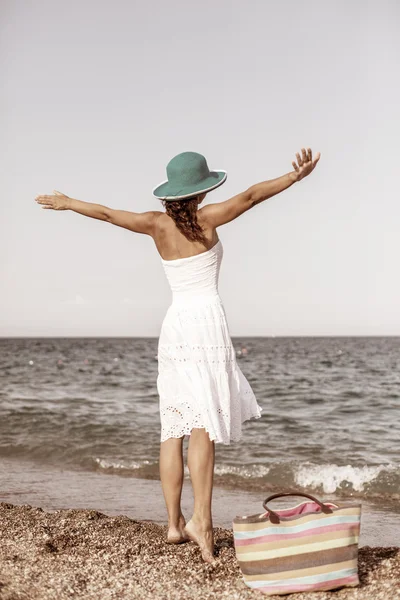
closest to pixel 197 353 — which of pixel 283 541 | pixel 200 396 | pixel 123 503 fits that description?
pixel 200 396

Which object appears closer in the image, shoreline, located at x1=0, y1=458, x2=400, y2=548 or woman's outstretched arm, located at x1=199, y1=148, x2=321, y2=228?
woman's outstretched arm, located at x1=199, y1=148, x2=321, y2=228

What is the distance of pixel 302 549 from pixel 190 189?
192 centimetres

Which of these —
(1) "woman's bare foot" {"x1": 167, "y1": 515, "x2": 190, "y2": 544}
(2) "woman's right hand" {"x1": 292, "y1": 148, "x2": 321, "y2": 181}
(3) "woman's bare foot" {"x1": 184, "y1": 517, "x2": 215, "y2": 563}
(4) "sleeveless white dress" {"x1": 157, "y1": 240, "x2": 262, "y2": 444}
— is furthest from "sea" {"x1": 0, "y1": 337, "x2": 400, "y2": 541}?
(2) "woman's right hand" {"x1": 292, "y1": 148, "x2": 321, "y2": 181}

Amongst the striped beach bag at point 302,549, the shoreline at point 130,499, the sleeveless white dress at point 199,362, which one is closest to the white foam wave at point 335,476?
the shoreline at point 130,499

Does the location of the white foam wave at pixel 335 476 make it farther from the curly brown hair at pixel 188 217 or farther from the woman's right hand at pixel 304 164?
the woman's right hand at pixel 304 164

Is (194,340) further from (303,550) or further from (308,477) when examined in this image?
(308,477)

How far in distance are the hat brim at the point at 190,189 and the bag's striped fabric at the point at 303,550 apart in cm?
170

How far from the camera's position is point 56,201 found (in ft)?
14.3

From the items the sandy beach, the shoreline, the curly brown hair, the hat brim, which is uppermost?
the hat brim

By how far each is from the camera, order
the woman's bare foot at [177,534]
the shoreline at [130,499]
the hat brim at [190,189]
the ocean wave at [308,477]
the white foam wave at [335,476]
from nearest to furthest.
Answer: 1. the hat brim at [190,189]
2. the woman's bare foot at [177,534]
3. the shoreline at [130,499]
4. the ocean wave at [308,477]
5. the white foam wave at [335,476]

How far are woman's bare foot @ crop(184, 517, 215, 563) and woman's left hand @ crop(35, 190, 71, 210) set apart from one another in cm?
195

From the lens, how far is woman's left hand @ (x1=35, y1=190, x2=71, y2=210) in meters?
4.34

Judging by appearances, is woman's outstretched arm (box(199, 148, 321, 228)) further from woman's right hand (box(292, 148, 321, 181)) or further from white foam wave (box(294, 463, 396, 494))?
white foam wave (box(294, 463, 396, 494))

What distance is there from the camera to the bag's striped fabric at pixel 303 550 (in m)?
3.49
